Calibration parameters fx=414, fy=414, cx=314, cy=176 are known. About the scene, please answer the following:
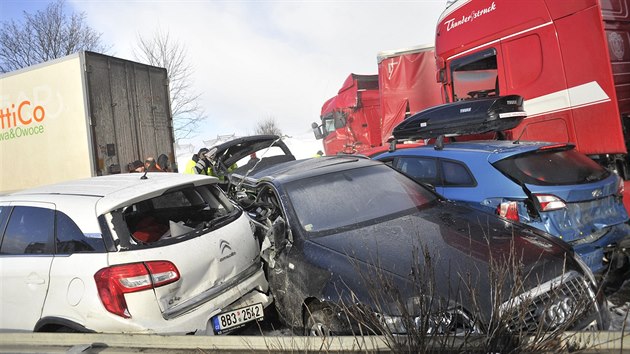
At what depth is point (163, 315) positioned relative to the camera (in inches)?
109

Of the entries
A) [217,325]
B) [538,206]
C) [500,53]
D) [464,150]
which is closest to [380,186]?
[464,150]

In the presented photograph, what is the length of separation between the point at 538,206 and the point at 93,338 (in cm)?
361

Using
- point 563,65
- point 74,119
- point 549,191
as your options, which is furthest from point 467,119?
point 74,119

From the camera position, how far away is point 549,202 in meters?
3.73

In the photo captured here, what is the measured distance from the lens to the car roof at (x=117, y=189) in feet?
9.72

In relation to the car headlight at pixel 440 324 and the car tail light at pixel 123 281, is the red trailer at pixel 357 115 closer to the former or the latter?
the car tail light at pixel 123 281

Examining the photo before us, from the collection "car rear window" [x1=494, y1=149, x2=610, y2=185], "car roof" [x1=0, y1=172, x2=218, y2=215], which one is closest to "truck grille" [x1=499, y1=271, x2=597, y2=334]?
"car rear window" [x1=494, y1=149, x2=610, y2=185]

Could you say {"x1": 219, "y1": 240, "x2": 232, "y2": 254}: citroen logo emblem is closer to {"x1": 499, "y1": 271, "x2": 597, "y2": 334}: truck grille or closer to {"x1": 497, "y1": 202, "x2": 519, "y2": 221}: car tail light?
{"x1": 499, "y1": 271, "x2": 597, "y2": 334}: truck grille

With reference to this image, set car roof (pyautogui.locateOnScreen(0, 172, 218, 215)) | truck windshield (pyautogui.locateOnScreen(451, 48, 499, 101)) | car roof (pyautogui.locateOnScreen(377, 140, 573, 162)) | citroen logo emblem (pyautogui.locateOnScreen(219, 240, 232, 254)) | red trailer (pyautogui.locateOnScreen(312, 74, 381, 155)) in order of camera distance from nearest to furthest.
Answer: car roof (pyautogui.locateOnScreen(0, 172, 218, 215))
citroen logo emblem (pyautogui.locateOnScreen(219, 240, 232, 254))
car roof (pyautogui.locateOnScreen(377, 140, 573, 162))
truck windshield (pyautogui.locateOnScreen(451, 48, 499, 101))
red trailer (pyautogui.locateOnScreen(312, 74, 381, 155))

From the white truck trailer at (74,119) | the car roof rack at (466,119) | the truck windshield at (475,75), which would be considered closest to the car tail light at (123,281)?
the car roof rack at (466,119)

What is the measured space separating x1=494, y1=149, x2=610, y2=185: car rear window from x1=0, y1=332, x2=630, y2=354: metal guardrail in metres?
2.42

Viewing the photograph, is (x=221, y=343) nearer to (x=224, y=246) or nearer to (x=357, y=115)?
(x=224, y=246)

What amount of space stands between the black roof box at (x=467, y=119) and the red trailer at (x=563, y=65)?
52 cm

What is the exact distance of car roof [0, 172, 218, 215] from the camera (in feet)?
9.72
